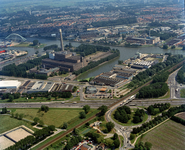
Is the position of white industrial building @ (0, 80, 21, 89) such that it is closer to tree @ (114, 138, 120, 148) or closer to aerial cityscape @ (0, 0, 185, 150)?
aerial cityscape @ (0, 0, 185, 150)

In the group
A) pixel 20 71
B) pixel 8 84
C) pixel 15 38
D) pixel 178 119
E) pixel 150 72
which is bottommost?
pixel 8 84

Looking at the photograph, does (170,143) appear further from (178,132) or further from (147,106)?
(147,106)

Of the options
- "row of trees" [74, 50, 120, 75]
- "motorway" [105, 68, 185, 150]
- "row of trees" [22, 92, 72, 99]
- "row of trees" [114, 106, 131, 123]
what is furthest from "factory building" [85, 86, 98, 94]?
"row of trees" [74, 50, 120, 75]

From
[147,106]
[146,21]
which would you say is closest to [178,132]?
[147,106]

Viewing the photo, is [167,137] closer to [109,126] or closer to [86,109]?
[109,126]

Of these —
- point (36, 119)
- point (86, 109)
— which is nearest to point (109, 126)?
point (86, 109)
